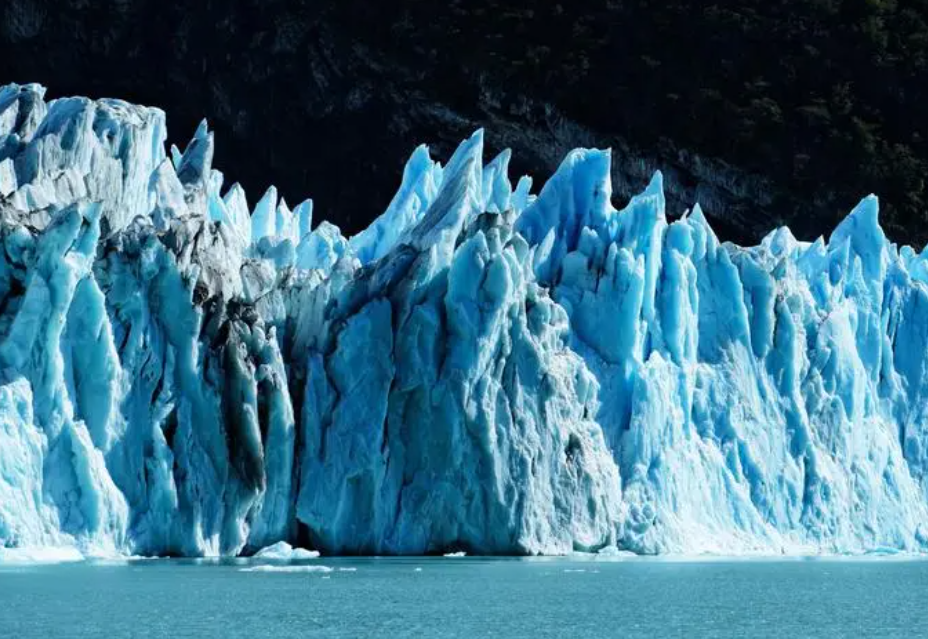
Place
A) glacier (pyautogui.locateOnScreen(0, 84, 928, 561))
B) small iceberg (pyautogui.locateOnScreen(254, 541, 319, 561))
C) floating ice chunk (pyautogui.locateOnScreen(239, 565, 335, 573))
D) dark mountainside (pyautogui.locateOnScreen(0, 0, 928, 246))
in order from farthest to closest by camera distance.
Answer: dark mountainside (pyautogui.locateOnScreen(0, 0, 928, 246)) < small iceberg (pyautogui.locateOnScreen(254, 541, 319, 561)) < glacier (pyautogui.locateOnScreen(0, 84, 928, 561)) < floating ice chunk (pyautogui.locateOnScreen(239, 565, 335, 573))

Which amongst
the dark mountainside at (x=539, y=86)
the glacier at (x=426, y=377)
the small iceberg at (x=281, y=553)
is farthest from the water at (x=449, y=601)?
the dark mountainside at (x=539, y=86)

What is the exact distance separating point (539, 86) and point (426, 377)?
26487 millimetres

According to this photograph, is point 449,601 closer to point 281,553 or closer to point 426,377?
point 281,553

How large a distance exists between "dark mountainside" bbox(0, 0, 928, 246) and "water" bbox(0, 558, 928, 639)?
82.6ft

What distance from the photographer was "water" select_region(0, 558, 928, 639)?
67.2 ft

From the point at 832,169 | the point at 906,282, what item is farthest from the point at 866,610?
the point at 832,169

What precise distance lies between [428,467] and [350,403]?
1405mm

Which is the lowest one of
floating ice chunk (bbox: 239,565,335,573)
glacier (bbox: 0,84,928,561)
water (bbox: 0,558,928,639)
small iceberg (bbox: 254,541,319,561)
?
water (bbox: 0,558,928,639)

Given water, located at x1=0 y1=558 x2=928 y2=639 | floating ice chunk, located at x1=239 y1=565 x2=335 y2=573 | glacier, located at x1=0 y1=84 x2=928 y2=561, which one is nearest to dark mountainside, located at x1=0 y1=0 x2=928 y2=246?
glacier, located at x1=0 y1=84 x2=928 y2=561

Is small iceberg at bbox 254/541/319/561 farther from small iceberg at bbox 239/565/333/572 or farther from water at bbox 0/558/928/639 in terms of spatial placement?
small iceberg at bbox 239/565/333/572

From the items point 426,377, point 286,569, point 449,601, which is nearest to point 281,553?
point 286,569

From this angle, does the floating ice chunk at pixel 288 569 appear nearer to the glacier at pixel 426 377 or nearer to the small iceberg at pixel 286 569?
the small iceberg at pixel 286 569

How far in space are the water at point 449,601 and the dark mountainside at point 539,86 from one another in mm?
25171

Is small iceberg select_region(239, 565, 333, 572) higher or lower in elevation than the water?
higher
